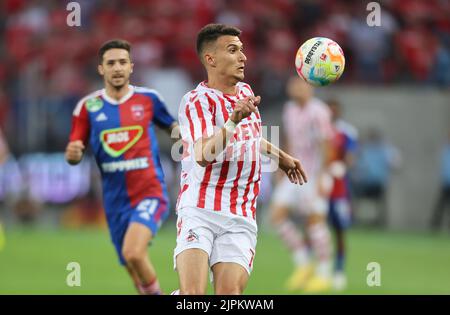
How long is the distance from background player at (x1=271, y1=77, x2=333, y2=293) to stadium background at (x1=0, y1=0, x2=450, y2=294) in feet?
16.4

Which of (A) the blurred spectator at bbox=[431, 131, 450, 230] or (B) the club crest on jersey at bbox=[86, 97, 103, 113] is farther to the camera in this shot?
(A) the blurred spectator at bbox=[431, 131, 450, 230]

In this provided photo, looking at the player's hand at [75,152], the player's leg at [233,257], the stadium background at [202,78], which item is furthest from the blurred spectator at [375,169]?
the player's leg at [233,257]

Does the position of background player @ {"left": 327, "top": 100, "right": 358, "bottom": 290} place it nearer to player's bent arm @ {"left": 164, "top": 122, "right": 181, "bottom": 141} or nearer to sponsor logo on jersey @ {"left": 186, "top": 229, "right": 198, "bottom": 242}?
player's bent arm @ {"left": 164, "top": 122, "right": 181, "bottom": 141}

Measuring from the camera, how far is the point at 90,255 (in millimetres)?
15773

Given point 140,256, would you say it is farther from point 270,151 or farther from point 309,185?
point 309,185

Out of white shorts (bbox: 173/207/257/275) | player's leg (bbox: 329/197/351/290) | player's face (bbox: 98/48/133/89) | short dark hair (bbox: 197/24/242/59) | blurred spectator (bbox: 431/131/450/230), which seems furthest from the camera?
blurred spectator (bbox: 431/131/450/230)

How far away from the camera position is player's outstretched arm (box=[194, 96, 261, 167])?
6.62 meters

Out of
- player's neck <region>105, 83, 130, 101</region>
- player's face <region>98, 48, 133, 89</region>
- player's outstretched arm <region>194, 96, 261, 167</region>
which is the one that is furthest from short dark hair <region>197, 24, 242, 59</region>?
player's neck <region>105, 83, 130, 101</region>

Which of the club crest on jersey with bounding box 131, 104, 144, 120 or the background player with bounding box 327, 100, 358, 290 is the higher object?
the club crest on jersey with bounding box 131, 104, 144, 120

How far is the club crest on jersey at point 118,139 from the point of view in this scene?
30.2 ft

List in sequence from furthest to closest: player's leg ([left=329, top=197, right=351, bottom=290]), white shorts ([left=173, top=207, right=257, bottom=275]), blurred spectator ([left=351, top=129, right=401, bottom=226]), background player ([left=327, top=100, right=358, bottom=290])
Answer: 1. blurred spectator ([left=351, top=129, right=401, bottom=226])
2. background player ([left=327, top=100, right=358, bottom=290])
3. player's leg ([left=329, top=197, right=351, bottom=290])
4. white shorts ([left=173, top=207, right=257, bottom=275])

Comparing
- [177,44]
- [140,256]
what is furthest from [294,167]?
[177,44]

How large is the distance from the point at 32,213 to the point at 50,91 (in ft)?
8.10

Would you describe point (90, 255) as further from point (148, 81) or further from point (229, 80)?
point (229, 80)
